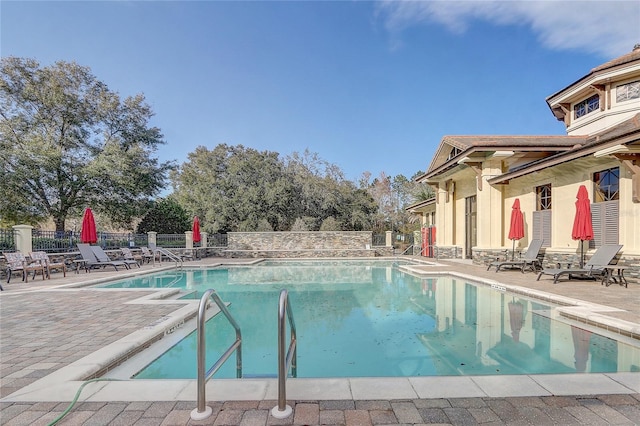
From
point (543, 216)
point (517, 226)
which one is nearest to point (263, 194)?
point (517, 226)

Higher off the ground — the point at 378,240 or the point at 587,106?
the point at 587,106

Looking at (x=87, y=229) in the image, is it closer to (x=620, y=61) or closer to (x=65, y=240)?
(x=65, y=240)

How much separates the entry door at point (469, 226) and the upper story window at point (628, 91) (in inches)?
273

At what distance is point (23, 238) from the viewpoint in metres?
11.9

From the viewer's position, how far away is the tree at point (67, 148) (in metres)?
19.1

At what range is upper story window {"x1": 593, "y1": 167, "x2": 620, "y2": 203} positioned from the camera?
Result: 946 centimetres

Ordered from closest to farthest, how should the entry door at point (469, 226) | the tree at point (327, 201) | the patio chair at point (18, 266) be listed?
the patio chair at point (18, 266), the entry door at point (469, 226), the tree at point (327, 201)

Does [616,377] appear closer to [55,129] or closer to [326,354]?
[326,354]

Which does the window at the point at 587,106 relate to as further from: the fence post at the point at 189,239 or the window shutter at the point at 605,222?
the fence post at the point at 189,239

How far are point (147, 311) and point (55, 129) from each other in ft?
71.3

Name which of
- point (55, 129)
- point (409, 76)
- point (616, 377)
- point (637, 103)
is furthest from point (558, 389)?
point (55, 129)

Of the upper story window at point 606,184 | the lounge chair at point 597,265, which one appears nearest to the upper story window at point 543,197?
the upper story window at point 606,184

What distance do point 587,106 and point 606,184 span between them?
739 centimetres

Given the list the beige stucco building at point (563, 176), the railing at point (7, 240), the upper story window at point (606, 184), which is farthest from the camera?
the railing at point (7, 240)
